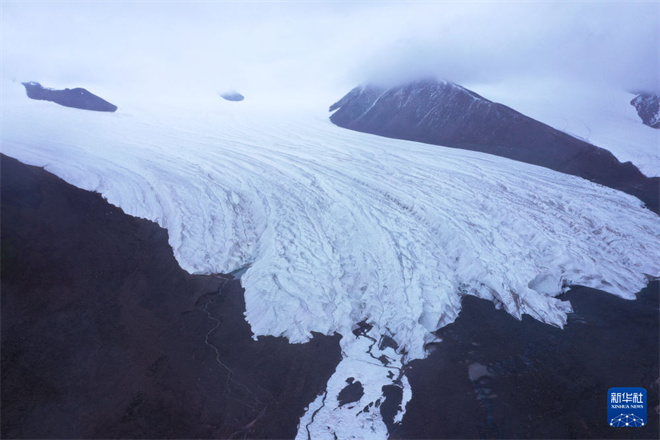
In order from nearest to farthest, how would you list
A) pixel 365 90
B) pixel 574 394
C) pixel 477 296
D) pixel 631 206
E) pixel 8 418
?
pixel 8 418, pixel 574 394, pixel 477 296, pixel 631 206, pixel 365 90

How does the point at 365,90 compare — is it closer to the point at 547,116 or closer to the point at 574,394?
the point at 547,116

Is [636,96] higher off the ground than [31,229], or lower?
higher

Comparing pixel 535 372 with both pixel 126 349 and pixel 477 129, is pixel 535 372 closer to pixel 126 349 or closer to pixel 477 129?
pixel 126 349

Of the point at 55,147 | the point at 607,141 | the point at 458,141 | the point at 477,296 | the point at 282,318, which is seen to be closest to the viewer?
the point at 282,318

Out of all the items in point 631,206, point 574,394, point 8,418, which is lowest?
point 574,394

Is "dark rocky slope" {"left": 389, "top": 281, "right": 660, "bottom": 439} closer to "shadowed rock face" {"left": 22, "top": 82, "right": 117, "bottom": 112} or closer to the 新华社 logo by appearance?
the 新华社 logo

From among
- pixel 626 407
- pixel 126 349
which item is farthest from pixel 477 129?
pixel 126 349

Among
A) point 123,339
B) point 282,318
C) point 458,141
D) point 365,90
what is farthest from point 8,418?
point 365,90
